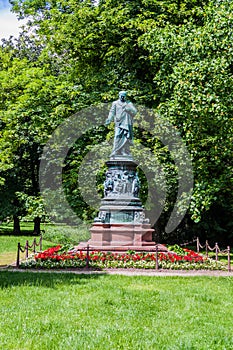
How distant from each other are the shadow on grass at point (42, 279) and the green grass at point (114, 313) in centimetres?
2

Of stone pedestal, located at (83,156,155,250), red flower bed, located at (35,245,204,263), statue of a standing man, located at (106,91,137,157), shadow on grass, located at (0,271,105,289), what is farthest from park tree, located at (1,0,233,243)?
shadow on grass, located at (0,271,105,289)

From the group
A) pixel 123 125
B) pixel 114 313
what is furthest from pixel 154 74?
pixel 114 313

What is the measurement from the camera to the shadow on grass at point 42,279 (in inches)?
366

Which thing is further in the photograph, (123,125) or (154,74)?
(154,74)

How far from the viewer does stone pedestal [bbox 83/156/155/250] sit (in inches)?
591

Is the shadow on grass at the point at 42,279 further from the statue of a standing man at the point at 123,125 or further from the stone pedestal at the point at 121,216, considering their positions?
the statue of a standing man at the point at 123,125

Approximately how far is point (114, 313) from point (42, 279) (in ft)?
11.5

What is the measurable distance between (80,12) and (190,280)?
1472 cm

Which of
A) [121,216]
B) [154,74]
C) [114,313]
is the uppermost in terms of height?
[154,74]

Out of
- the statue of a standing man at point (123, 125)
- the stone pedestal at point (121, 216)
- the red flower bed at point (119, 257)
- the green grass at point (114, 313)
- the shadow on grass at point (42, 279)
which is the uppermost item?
the statue of a standing man at point (123, 125)

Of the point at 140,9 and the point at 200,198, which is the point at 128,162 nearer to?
the point at 200,198

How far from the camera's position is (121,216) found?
15547mm

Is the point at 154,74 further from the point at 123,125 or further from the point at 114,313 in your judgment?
the point at 114,313

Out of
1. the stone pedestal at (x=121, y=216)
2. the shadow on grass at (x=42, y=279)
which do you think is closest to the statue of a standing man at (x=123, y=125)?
the stone pedestal at (x=121, y=216)
